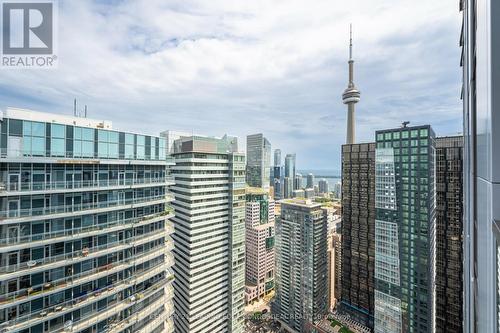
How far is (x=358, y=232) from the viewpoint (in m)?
51.4

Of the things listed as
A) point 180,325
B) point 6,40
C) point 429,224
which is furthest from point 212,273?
point 6,40

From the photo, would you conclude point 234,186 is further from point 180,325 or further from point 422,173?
point 422,173

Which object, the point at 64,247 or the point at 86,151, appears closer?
the point at 64,247

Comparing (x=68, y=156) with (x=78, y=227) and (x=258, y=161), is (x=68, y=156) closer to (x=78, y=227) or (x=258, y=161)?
(x=78, y=227)

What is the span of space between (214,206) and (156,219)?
2642 cm

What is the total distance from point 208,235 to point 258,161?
139 m

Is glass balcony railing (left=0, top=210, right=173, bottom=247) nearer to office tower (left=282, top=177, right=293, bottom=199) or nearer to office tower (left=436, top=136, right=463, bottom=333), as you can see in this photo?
office tower (left=436, top=136, right=463, bottom=333)

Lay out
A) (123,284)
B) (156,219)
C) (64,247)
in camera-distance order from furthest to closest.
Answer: (156,219)
(123,284)
(64,247)

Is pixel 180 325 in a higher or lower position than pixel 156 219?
lower

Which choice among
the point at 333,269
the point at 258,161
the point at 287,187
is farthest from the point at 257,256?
the point at 287,187

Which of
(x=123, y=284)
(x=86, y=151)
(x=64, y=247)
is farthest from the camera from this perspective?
(x=123, y=284)

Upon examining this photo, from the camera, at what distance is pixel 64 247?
47.6ft

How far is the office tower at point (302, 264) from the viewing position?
192ft

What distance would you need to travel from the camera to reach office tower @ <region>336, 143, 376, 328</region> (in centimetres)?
4947
